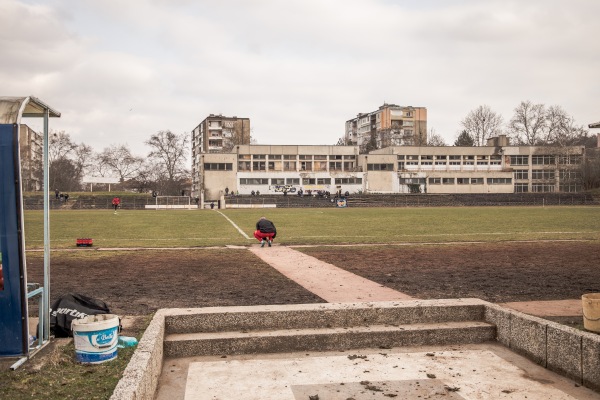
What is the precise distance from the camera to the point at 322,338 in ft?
22.4

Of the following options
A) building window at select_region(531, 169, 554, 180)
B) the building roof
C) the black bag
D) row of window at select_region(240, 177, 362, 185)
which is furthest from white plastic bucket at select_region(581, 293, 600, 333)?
building window at select_region(531, 169, 554, 180)

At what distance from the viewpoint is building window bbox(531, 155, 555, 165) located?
101 meters

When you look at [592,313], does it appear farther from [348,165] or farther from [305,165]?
[348,165]

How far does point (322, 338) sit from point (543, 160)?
10553cm

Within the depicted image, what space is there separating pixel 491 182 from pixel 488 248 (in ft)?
283

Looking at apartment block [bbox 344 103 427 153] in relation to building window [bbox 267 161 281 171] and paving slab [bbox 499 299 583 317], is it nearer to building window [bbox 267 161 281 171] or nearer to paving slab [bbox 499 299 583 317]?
building window [bbox 267 161 281 171]

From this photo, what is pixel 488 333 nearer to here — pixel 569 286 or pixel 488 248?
pixel 569 286

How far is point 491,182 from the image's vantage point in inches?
3920

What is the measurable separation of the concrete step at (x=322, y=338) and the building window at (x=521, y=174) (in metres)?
102

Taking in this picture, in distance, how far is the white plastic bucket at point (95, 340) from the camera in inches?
223

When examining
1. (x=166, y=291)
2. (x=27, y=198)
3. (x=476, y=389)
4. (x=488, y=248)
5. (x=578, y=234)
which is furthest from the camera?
(x=27, y=198)

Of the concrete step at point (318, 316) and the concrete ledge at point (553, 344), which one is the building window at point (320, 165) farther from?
the concrete ledge at point (553, 344)

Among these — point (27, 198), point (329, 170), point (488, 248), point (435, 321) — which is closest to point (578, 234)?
point (488, 248)

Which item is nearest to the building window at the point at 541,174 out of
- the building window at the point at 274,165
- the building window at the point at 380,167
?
the building window at the point at 380,167
